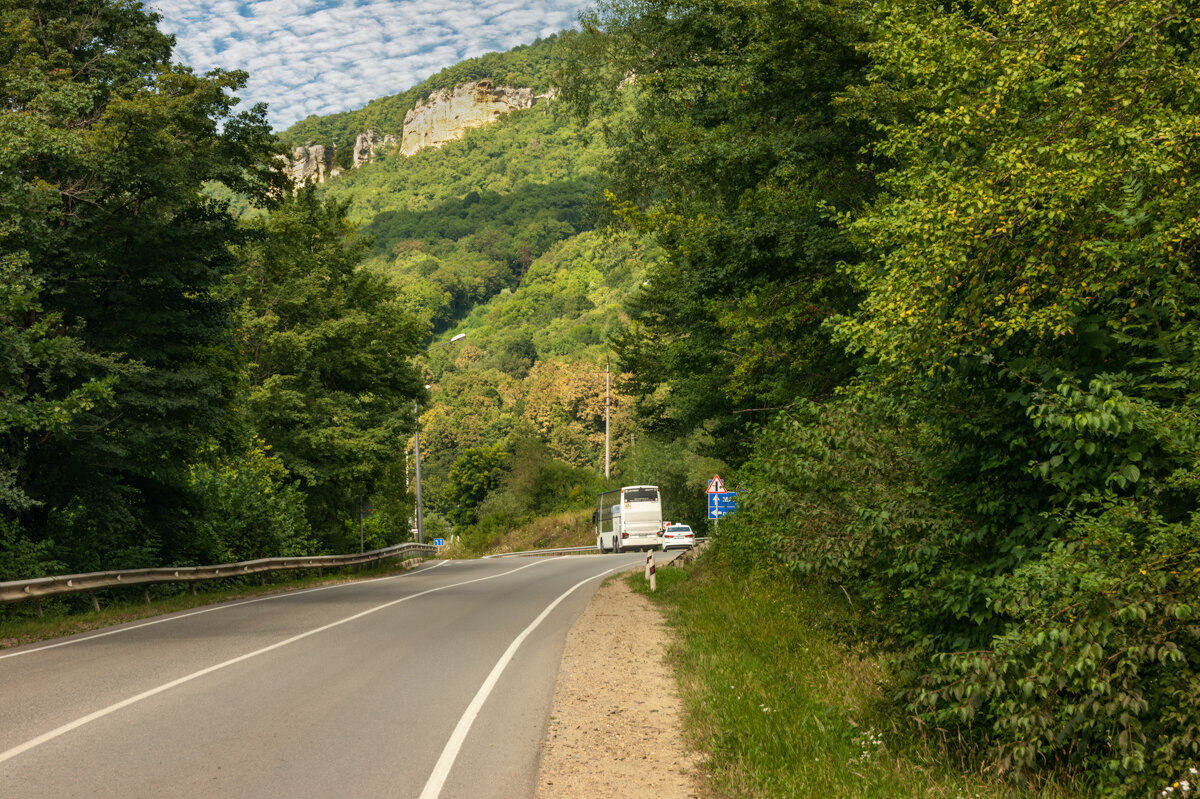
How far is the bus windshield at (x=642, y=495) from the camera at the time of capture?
163 feet

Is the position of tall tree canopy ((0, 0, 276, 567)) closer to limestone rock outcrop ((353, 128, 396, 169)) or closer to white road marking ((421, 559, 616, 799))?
white road marking ((421, 559, 616, 799))

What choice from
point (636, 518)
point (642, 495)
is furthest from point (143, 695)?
A: point (636, 518)

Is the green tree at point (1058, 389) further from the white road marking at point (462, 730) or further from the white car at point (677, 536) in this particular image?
the white car at point (677, 536)

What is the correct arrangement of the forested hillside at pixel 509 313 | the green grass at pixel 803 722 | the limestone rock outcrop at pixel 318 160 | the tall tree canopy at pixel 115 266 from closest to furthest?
the green grass at pixel 803 722 → the tall tree canopy at pixel 115 266 → the forested hillside at pixel 509 313 → the limestone rock outcrop at pixel 318 160

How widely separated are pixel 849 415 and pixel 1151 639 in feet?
14.0

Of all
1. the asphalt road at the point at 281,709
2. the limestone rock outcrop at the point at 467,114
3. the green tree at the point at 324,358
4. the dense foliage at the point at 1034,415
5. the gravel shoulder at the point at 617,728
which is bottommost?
the gravel shoulder at the point at 617,728

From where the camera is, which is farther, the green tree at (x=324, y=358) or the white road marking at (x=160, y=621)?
the green tree at (x=324, y=358)

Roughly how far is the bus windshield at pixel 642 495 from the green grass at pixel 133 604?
71.9 ft

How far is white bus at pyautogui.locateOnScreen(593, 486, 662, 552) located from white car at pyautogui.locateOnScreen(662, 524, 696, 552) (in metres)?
0.71

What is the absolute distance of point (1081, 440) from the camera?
5.40 meters

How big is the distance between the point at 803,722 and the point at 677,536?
4282cm

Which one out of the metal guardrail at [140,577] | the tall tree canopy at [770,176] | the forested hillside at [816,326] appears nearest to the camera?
the forested hillside at [816,326]

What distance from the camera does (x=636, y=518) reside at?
50.7 meters

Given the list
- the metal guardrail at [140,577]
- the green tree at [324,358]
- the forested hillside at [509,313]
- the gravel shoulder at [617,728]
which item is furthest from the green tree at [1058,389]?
the forested hillside at [509,313]
